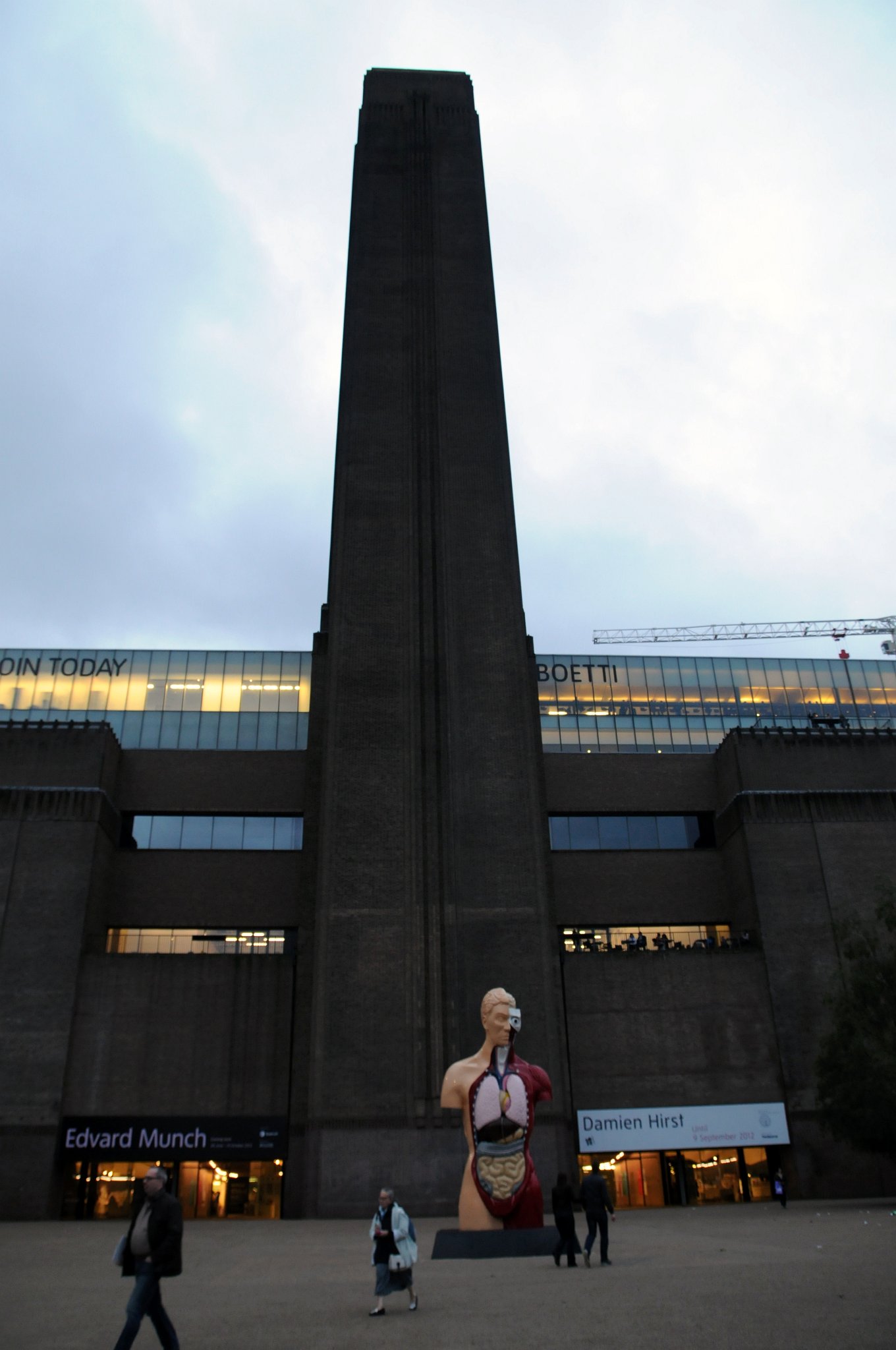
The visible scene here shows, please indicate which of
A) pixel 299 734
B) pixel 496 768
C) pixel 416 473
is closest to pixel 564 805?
pixel 496 768

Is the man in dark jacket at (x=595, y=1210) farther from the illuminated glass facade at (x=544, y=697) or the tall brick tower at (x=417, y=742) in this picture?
the illuminated glass facade at (x=544, y=697)

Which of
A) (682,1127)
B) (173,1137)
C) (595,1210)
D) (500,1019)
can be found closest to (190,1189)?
(173,1137)

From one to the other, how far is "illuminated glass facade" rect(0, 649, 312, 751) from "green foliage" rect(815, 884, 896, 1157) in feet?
97.0

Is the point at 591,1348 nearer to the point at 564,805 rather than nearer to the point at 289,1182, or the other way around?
the point at 289,1182

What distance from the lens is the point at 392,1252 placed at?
13.9 meters

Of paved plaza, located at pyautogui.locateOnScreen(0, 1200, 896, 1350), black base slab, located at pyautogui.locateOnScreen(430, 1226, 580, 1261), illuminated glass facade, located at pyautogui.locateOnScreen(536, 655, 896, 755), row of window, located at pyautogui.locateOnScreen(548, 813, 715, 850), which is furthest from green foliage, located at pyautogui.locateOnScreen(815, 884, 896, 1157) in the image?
illuminated glass facade, located at pyautogui.locateOnScreen(536, 655, 896, 755)

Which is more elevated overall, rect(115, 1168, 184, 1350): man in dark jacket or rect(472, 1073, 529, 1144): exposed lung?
rect(472, 1073, 529, 1144): exposed lung

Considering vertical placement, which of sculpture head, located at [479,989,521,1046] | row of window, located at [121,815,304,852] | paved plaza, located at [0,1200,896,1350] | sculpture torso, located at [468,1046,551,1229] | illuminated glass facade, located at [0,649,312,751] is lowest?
paved plaza, located at [0,1200,896,1350]

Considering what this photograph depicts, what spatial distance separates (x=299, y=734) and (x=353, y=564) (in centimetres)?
1085

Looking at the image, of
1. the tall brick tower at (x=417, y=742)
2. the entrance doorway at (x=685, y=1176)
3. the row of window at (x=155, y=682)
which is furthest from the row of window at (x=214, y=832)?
the entrance doorway at (x=685, y=1176)

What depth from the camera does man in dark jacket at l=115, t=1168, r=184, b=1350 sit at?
9562 millimetres

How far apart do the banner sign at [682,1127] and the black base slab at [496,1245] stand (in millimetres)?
20602

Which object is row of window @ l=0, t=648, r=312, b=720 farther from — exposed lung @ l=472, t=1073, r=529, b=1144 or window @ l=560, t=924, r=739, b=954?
exposed lung @ l=472, t=1073, r=529, b=1144

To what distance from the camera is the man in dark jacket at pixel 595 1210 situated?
17.7m
